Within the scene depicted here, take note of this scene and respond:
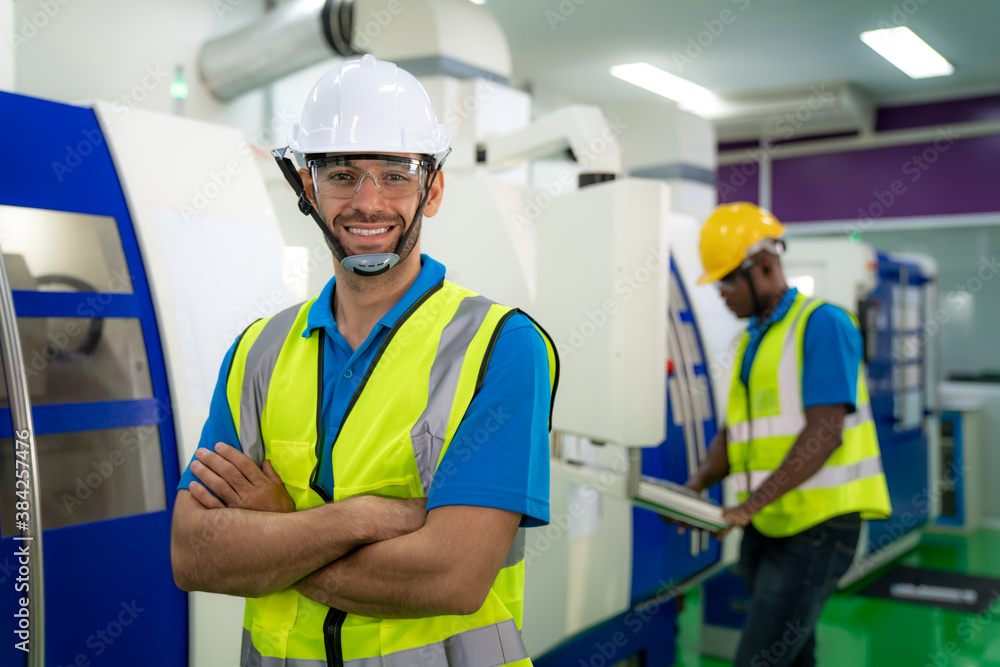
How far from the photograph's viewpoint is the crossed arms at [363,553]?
3.70ft

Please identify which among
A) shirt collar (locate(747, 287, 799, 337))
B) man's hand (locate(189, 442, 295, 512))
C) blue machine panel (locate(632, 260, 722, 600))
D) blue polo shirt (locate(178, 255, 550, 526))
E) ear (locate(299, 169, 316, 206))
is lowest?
blue machine panel (locate(632, 260, 722, 600))

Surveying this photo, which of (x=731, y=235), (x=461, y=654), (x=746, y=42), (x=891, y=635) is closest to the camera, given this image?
(x=461, y=654)

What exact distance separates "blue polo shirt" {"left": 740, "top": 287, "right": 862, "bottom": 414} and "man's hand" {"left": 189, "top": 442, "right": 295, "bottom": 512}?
161 centimetres

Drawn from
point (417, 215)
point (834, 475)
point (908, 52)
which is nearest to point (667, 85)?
point (908, 52)

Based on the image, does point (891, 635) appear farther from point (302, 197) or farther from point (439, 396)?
point (302, 197)

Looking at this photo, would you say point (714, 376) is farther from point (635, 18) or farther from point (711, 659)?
point (635, 18)

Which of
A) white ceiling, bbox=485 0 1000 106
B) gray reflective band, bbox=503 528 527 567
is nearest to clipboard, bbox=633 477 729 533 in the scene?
gray reflective band, bbox=503 528 527 567

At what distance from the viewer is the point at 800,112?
679cm

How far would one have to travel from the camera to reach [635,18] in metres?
5.02

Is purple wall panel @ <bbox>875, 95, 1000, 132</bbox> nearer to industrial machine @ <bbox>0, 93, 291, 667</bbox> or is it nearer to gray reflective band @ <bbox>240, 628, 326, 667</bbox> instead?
industrial machine @ <bbox>0, 93, 291, 667</bbox>

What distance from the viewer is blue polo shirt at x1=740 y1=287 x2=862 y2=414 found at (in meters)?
2.30

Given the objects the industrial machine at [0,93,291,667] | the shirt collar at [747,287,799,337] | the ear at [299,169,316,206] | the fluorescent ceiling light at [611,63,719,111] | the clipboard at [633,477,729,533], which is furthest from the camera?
the fluorescent ceiling light at [611,63,719,111]

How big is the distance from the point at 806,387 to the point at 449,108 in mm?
1374

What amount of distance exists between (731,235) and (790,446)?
68 centimetres
